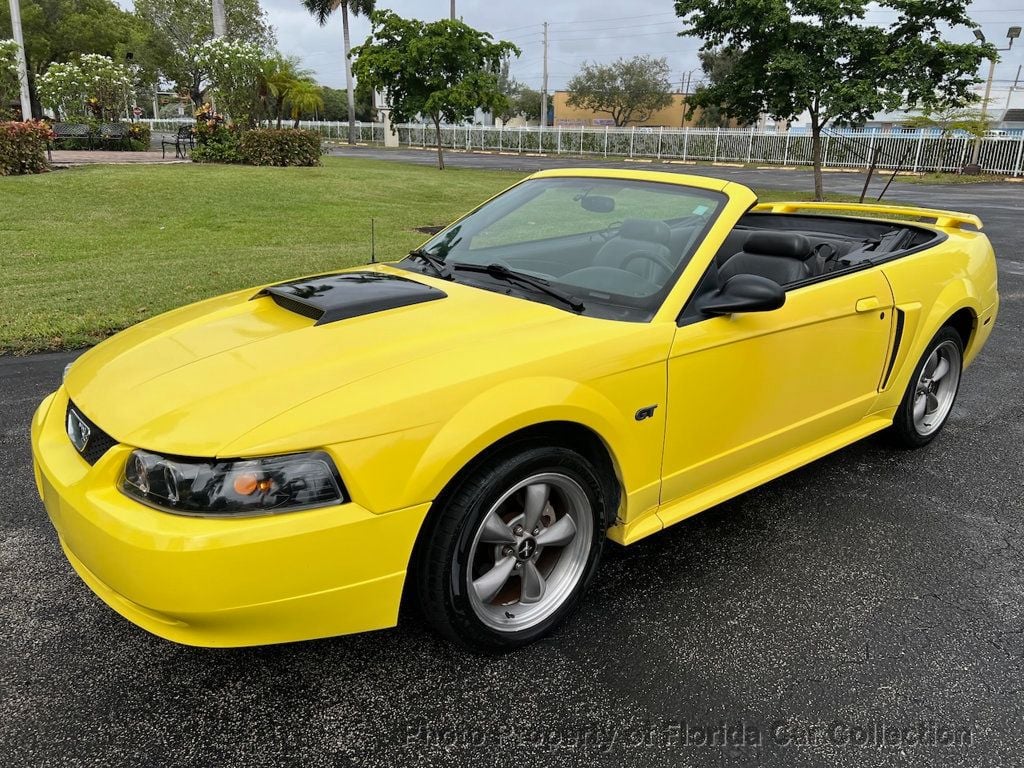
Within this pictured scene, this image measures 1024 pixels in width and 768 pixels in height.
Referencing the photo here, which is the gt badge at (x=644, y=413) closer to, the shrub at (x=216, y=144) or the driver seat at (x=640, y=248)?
the driver seat at (x=640, y=248)

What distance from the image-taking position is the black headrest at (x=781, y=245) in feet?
11.5

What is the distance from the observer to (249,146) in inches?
811

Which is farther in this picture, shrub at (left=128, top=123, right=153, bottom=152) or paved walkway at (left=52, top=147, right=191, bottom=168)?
shrub at (left=128, top=123, right=153, bottom=152)

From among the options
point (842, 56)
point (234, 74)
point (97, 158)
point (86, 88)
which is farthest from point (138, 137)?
point (842, 56)

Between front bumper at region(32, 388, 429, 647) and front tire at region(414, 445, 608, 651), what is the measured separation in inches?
5.2

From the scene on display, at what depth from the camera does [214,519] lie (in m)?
1.96

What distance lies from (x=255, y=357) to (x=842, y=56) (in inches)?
656

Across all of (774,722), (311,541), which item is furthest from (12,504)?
(774,722)

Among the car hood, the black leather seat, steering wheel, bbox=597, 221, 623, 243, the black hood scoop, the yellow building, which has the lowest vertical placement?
the car hood

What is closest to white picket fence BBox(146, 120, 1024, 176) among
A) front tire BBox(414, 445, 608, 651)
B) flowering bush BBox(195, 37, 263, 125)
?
flowering bush BBox(195, 37, 263, 125)

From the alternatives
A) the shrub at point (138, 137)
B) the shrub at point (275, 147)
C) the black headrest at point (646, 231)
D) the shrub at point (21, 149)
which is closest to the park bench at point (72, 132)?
the shrub at point (138, 137)

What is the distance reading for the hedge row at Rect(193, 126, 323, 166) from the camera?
810 inches

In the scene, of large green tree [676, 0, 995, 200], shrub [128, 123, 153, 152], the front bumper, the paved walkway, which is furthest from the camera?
shrub [128, 123, 153, 152]

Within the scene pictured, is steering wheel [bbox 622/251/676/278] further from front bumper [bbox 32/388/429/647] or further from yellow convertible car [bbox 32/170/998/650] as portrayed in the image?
front bumper [bbox 32/388/429/647]
